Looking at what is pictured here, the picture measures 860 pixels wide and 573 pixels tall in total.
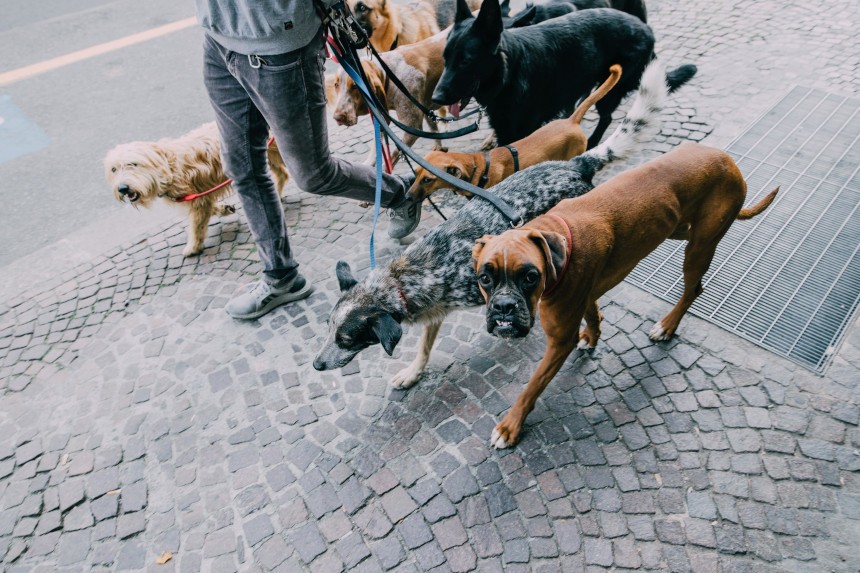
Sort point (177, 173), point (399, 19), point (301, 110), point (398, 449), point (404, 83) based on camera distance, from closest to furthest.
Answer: point (301, 110)
point (398, 449)
point (177, 173)
point (404, 83)
point (399, 19)

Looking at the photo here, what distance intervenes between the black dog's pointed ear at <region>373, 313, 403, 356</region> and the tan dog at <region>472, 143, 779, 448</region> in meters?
0.57

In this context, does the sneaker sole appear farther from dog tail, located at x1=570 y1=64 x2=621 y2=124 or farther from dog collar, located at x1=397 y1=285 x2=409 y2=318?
dog tail, located at x1=570 y1=64 x2=621 y2=124

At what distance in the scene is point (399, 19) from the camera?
572cm

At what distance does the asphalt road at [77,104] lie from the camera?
5.64m

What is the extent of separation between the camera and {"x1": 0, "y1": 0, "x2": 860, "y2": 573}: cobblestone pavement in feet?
9.44

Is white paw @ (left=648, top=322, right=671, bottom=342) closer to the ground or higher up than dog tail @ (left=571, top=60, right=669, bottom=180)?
closer to the ground

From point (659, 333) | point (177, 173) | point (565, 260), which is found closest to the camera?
point (565, 260)

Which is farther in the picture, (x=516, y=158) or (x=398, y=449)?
(x=516, y=158)

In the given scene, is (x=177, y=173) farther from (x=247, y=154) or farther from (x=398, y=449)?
(x=398, y=449)

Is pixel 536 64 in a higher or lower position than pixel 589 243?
higher

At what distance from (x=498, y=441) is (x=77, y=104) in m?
7.42

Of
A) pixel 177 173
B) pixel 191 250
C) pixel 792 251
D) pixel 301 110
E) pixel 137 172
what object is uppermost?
pixel 301 110

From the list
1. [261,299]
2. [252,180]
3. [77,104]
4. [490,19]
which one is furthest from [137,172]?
[77,104]

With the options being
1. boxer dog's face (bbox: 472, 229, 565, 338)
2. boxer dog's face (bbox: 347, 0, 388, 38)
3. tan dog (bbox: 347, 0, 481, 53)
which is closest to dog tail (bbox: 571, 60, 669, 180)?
boxer dog's face (bbox: 472, 229, 565, 338)
